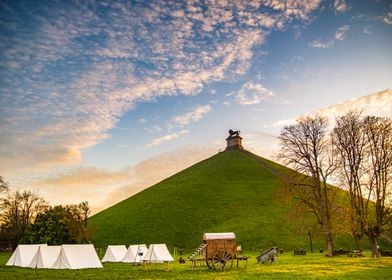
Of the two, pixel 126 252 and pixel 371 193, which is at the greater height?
pixel 371 193

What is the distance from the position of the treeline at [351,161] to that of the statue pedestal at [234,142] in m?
82.4

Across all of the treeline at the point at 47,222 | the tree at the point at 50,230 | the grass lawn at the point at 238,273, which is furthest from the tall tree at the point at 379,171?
the tree at the point at 50,230

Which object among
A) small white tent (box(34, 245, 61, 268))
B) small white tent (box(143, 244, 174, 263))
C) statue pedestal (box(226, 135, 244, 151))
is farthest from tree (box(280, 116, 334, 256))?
statue pedestal (box(226, 135, 244, 151))

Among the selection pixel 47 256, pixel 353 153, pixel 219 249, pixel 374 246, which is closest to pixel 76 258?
pixel 47 256

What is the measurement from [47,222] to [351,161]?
5233 centimetres

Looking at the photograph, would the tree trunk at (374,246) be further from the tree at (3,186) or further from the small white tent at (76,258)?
the tree at (3,186)

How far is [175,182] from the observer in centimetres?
10844

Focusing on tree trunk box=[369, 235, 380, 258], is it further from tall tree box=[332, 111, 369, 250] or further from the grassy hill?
the grassy hill

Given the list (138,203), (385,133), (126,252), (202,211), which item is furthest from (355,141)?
(138,203)

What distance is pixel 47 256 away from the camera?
3522 cm

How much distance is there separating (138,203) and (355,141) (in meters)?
Result: 64.8

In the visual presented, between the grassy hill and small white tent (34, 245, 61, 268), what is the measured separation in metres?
35.0

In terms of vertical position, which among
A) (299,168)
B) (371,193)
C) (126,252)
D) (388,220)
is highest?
(299,168)

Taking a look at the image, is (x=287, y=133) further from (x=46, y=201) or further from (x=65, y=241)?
(x=46, y=201)
